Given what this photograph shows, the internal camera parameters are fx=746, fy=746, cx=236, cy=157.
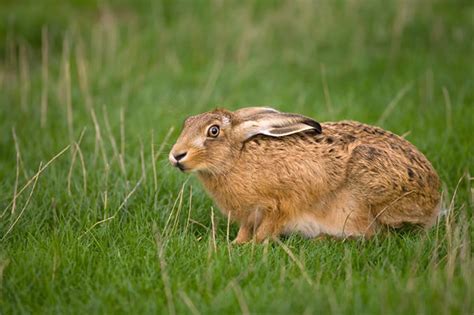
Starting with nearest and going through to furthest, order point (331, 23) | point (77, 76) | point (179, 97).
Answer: point (179, 97)
point (77, 76)
point (331, 23)

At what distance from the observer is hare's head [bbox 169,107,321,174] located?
18.1 ft

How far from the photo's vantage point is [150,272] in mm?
4824

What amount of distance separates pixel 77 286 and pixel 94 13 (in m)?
8.05

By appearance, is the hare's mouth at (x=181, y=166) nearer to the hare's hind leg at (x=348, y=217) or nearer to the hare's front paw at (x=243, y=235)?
the hare's front paw at (x=243, y=235)

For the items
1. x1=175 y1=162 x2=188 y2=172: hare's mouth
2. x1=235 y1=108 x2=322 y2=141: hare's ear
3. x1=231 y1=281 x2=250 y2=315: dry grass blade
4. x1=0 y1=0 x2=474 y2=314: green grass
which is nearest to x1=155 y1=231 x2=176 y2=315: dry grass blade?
x1=0 y1=0 x2=474 y2=314: green grass

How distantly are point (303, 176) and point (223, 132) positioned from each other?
0.70 m

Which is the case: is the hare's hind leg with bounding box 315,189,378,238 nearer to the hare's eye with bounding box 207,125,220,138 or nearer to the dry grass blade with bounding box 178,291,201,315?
the hare's eye with bounding box 207,125,220,138

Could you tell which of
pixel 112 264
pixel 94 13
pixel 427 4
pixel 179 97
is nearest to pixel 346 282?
pixel 112 264

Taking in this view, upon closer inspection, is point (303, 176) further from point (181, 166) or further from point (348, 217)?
point (181, 166)

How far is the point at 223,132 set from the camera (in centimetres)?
569

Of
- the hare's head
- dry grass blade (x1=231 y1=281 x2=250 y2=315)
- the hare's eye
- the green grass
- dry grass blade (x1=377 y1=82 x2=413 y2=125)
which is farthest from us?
dry grass blade (x1=377 y1=82 x2=413 y2=125)

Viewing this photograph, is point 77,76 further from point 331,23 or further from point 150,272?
point 150,272

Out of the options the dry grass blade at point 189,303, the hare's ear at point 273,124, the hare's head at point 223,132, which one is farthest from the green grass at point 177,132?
the hare's ear at point 273,124

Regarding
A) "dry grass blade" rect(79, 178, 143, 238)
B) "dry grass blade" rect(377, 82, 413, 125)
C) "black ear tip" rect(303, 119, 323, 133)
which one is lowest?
"dry grass blade" rect(79, 178, 143, 238)
